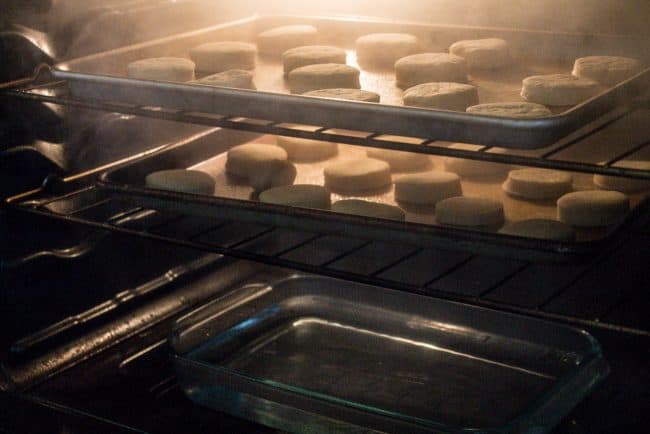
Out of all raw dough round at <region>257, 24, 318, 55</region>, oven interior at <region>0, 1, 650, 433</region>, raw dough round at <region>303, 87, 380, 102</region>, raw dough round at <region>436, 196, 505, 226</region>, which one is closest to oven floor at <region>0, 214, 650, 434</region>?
oven interior at <region>0, 1, 650, 433</region>

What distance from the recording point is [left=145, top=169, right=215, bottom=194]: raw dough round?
4.64 ft

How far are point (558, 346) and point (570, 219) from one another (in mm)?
197

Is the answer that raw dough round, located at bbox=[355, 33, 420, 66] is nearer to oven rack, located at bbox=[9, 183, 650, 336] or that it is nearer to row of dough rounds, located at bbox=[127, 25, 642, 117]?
row of dough rounds, located at bbox=[127, 25, 642, 117]

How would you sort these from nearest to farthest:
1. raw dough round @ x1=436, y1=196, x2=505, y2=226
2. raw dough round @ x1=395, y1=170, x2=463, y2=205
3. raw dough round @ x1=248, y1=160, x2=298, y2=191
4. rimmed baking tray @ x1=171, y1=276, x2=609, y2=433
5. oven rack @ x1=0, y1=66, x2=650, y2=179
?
oven rack @ x1=0, y1=66, x2=650, y2=179 → rimmed baking tray @ x1=171, y1=276, x2=609, y2=433 → raw dough round @ x1=436, y1=196, x2=505, y2=226 → raw dough round @ x1=395, y1=170, x2=463, y2=205 → raw dough round @ x1=248, y1=160, x2=298, y2=191

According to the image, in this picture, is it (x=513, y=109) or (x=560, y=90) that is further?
(x=560, y=90)

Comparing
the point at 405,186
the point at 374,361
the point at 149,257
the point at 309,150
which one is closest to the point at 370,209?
the point at 405,186

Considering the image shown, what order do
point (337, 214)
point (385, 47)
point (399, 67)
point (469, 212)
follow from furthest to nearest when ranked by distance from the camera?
point (385, 47) → point (399, 67) → point (469, 212) → point (337, 214)

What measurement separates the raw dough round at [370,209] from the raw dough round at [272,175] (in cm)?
18

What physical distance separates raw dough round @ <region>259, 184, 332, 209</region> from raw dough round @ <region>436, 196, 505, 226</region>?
0.18 meters

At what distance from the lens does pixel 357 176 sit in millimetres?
1470

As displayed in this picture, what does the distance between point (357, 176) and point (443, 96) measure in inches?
8.7

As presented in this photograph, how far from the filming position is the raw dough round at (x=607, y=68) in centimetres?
137

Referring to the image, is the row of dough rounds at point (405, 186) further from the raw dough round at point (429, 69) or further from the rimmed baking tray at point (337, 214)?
the raw dough round at point (429, 69)

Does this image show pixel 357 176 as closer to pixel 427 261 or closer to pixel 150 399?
pixel 427 261
